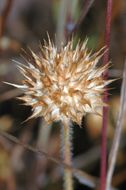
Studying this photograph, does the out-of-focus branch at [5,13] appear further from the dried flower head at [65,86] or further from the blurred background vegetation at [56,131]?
the dried flower head at [65,86]

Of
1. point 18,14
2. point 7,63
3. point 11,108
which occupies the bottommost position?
point 11,108

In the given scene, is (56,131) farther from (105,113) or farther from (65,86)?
(65,86)

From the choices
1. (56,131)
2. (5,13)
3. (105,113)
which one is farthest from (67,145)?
(56,131)

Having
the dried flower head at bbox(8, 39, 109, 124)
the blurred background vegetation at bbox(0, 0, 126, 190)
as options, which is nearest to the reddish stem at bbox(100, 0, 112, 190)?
the dried flower head at bbox(8, 39, 109, 124)

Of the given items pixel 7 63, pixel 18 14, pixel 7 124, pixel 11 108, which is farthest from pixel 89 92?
pixel 18 14

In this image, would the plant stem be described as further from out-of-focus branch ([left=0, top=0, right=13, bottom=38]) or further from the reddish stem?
out-of-focus branch ([left=0, top=0, right=13, bottom=38])

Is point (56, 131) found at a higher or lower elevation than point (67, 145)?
higher

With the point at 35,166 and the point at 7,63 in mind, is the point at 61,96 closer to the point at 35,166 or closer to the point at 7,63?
the point at 35,166

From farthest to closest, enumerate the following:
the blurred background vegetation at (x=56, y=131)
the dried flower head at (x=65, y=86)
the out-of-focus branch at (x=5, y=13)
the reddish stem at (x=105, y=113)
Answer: the blurred background vegetation at (x=56, y=131), the out-of-focus branch at (x=5, y=13), the reddish stem at (x=105, y=113), the dried flower head at (x=65, y=86)

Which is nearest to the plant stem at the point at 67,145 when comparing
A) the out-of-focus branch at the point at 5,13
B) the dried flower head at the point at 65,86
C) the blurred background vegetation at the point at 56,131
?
the dried flower head at the point at 65,86
